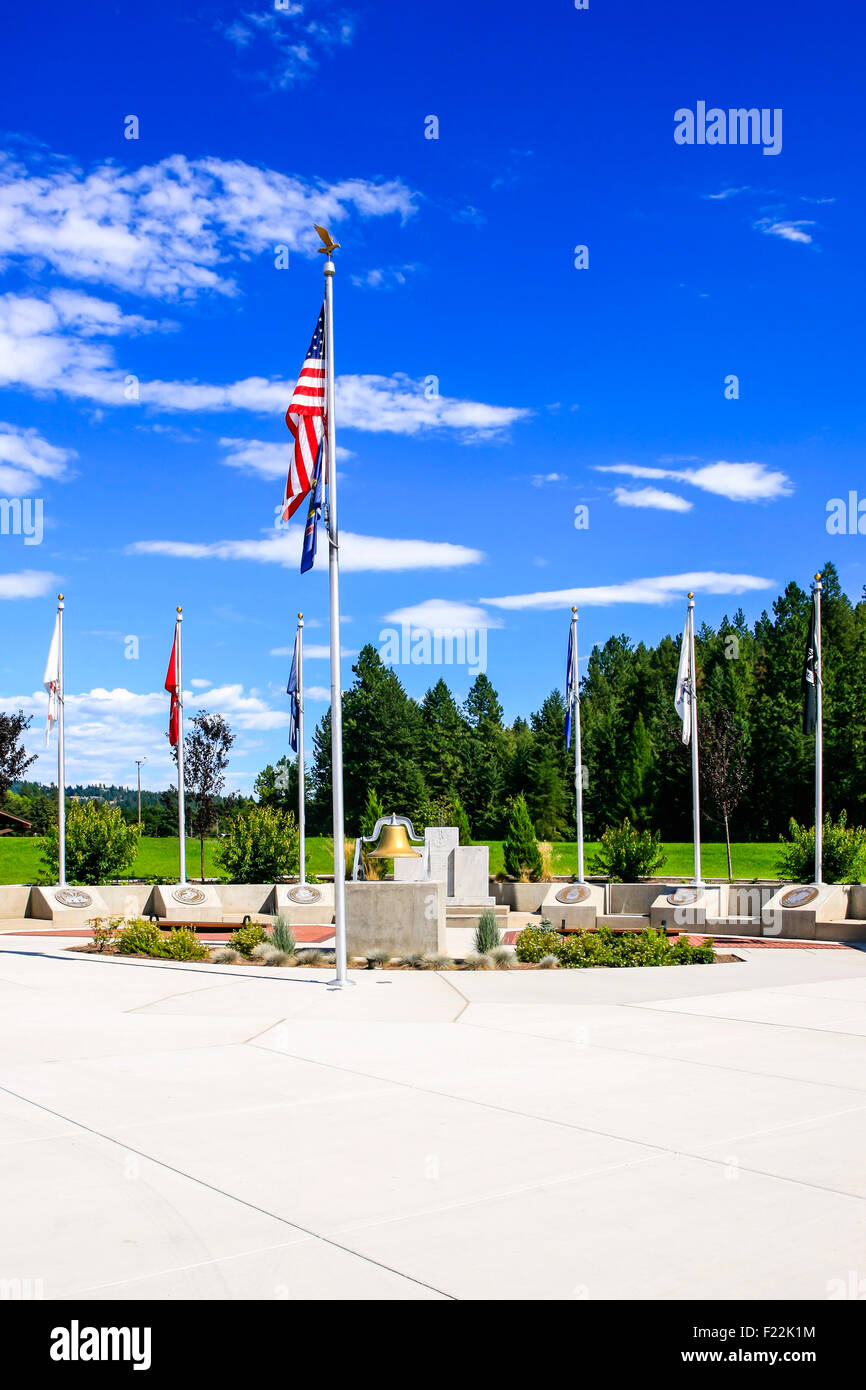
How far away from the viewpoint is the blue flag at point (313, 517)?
14633mm

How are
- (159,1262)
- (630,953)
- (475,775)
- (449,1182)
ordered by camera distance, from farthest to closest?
(475,775) < (630,953) < (449,1182) < (159,1262)

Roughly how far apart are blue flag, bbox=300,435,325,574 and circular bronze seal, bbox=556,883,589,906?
16431 millimetres

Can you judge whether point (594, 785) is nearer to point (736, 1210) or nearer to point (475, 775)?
point (475, 775)

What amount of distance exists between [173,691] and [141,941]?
7993 millimetres

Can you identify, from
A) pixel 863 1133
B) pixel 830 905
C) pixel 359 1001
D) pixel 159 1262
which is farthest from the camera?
pixel 830 905

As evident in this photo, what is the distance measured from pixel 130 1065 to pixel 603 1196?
5.10 metres

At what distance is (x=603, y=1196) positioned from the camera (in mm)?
5832

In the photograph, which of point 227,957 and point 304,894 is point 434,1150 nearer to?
point 227,957

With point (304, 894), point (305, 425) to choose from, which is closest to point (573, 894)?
point (304, 894)

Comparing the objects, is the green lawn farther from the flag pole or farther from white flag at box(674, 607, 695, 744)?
the flag pole

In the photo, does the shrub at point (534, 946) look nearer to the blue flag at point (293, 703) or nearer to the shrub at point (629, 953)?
the shrub at point (629, 953)

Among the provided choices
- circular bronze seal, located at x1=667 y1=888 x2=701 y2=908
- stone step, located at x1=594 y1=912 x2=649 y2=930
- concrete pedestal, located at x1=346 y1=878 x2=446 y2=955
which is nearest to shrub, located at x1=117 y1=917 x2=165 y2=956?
concrete pedestal, located at x1=346 y1=878 x2=446 y2=955
